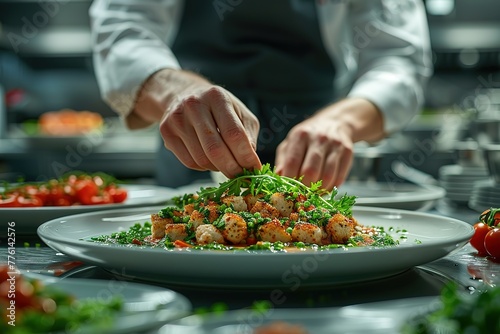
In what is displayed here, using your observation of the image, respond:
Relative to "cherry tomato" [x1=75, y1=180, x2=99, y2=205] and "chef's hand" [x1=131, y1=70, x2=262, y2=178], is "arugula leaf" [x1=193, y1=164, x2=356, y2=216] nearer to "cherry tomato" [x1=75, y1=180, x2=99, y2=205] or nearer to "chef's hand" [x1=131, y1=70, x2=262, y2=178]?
"chef's hand" [x1=131, y1=70, x2=262, y2=178]

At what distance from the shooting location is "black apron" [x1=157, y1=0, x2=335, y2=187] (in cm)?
236

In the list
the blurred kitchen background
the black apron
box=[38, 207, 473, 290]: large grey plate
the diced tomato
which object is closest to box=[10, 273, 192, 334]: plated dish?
box=[38, 207, 473, 290]: large grey plate

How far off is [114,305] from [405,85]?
1.78m

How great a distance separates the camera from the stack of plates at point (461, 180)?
208cm

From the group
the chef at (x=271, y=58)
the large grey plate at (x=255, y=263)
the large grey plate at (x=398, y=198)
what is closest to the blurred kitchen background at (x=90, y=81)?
the chef at (x=271, y=58)

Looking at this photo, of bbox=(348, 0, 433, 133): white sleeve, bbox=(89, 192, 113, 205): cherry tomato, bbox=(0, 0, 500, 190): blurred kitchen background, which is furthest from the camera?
bbox=(0, 0, 500, 190): blurred kitchen background

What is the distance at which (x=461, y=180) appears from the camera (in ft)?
7.03

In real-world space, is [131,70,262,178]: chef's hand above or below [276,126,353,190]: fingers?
above

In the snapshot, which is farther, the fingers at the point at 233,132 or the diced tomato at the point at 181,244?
the fingers at the point at 233,132

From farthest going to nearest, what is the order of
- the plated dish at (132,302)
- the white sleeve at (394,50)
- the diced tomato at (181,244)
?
the white sleeve at (394,50) < the diced tomato at (181,244) < the plated dish at (132,302)

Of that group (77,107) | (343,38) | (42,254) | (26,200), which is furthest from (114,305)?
(77,107)

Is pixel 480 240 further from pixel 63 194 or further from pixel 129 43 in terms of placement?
pixel 129 43

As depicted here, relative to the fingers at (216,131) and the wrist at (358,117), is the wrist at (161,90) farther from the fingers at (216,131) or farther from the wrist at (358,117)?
the wrist at (358,117)

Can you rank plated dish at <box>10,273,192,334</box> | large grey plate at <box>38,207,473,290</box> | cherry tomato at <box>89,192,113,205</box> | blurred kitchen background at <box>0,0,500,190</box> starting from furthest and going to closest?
blurred kitchen background at <box>0,0,500,190</box> → cherry tomato at <box>89,192,113,205</box> → large grey plate at <box>38,207,473,290</box> → plated dish at <box>10,273,192,334</box>
